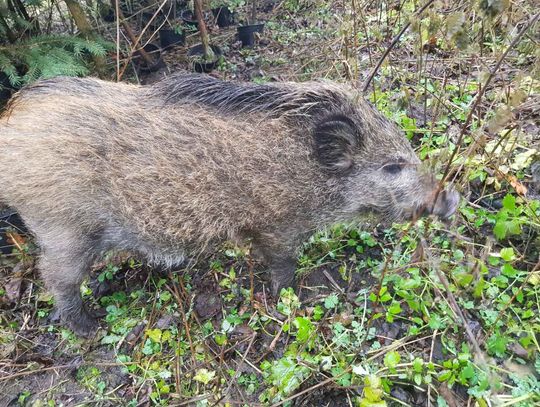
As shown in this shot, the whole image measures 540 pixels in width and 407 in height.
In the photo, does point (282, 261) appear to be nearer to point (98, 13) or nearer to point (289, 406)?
point (289, 406)

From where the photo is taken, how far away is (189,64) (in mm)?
6457

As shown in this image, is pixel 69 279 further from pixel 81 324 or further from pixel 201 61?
pixel 201 61

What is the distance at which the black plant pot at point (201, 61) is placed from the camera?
20.4ft

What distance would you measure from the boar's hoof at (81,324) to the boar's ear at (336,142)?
6.48 ft

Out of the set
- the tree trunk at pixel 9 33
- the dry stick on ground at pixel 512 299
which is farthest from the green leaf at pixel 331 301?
the tree trunk at pixel 9 33

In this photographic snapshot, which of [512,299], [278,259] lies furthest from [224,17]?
[512,299]

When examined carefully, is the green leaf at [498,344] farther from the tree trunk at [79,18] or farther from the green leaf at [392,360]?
the tree trunk at [79,18]

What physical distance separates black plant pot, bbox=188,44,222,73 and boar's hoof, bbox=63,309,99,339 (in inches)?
153

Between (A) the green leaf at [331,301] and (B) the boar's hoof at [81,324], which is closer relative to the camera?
(A) the green leaf at [331,301]

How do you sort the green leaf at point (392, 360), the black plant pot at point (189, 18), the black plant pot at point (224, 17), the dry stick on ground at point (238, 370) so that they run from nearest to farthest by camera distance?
the green leaf at point (392, 360) < the dry stick on ground at point (238, 370) < the black plant pot at point (189, 18) < the black plant pot at point (224, 17)

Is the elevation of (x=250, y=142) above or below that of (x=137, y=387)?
above

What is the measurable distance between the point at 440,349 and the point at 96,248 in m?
2.20

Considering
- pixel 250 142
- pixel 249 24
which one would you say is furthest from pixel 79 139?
pixel 249 24

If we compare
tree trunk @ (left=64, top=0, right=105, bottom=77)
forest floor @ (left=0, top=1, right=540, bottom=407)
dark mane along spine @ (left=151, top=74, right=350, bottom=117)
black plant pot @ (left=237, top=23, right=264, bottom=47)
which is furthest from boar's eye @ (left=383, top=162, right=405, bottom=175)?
black plant pot @ (left=237, top=23, right=264, bottom=47)
